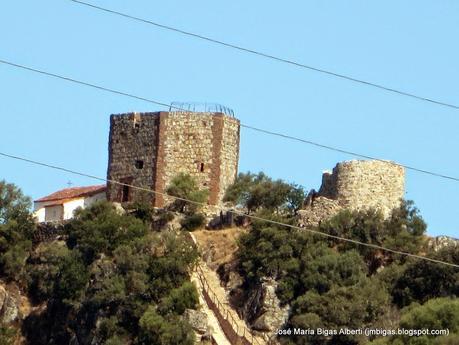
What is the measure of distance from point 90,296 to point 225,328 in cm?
451

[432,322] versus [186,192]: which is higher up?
[186,192]

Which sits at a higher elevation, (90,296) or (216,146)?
(216,146)

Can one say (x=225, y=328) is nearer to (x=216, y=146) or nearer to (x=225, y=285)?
(x=225, y=285)

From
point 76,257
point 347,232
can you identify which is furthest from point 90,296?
point 347,232

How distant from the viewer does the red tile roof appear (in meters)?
84.9

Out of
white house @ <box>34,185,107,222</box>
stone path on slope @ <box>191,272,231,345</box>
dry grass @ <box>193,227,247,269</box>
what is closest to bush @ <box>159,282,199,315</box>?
stone path on slope @ <box>191,272,231,345</box>

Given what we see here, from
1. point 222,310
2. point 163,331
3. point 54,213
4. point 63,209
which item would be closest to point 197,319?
point 163,331

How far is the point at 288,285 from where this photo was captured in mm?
75312

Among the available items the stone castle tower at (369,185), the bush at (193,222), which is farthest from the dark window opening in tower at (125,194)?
the stone castle tower at (369,185)

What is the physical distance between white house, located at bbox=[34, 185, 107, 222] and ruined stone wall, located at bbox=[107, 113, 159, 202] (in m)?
0.95

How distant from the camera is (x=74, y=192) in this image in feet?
281

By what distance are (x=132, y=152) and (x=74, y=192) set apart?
3.15 metres

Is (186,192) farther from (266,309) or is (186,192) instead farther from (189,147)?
(266,309)

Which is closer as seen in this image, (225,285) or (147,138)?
(225,285)
